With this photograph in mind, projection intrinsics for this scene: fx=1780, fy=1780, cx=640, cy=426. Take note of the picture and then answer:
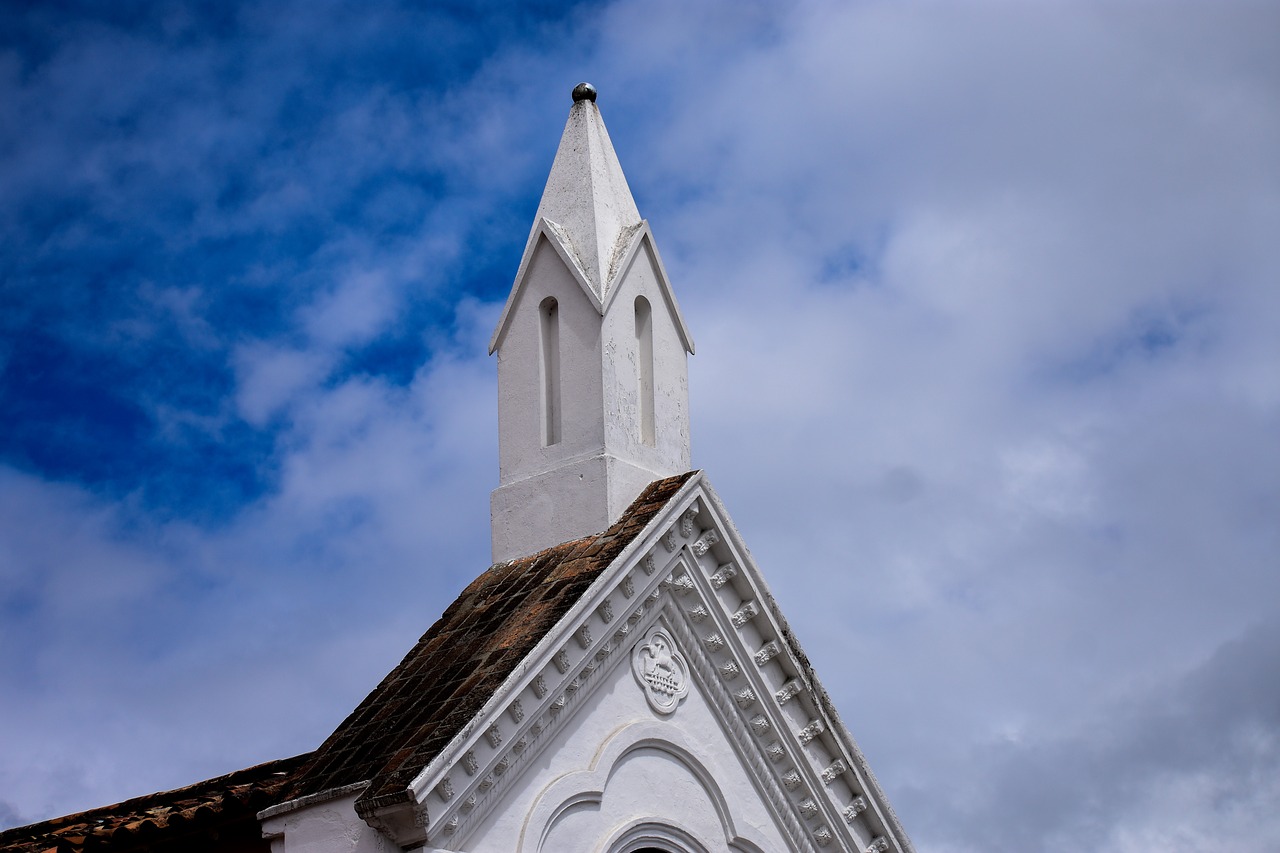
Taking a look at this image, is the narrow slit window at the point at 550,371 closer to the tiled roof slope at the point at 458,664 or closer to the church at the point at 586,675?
the church at the point at 586,675

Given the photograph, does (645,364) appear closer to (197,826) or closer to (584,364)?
(584,364)

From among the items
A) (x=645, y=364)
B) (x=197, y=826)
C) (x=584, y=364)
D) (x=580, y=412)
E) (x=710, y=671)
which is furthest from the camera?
(x=645, y=364)

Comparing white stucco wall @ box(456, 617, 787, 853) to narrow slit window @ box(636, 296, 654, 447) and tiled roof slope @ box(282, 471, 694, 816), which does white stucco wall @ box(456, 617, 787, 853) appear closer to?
tiled roof slope @ box(282, 471, 694, 816)

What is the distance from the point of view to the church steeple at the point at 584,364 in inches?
627

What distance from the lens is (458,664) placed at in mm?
14148

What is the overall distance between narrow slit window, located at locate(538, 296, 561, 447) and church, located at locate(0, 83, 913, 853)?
0.09ft

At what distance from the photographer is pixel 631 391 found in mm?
16453

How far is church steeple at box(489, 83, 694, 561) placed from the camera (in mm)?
15938

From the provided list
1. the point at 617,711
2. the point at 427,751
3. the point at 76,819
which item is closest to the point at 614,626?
the point at 617,711

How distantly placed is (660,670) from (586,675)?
1.04 metres

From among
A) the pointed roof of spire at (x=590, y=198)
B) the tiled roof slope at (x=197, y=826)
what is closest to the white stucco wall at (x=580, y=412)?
the pointed roof of spire at (x=590, y=198)

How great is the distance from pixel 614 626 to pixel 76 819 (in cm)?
575

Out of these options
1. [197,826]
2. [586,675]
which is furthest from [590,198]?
[197,826]

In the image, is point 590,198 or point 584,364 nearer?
point 584,364
